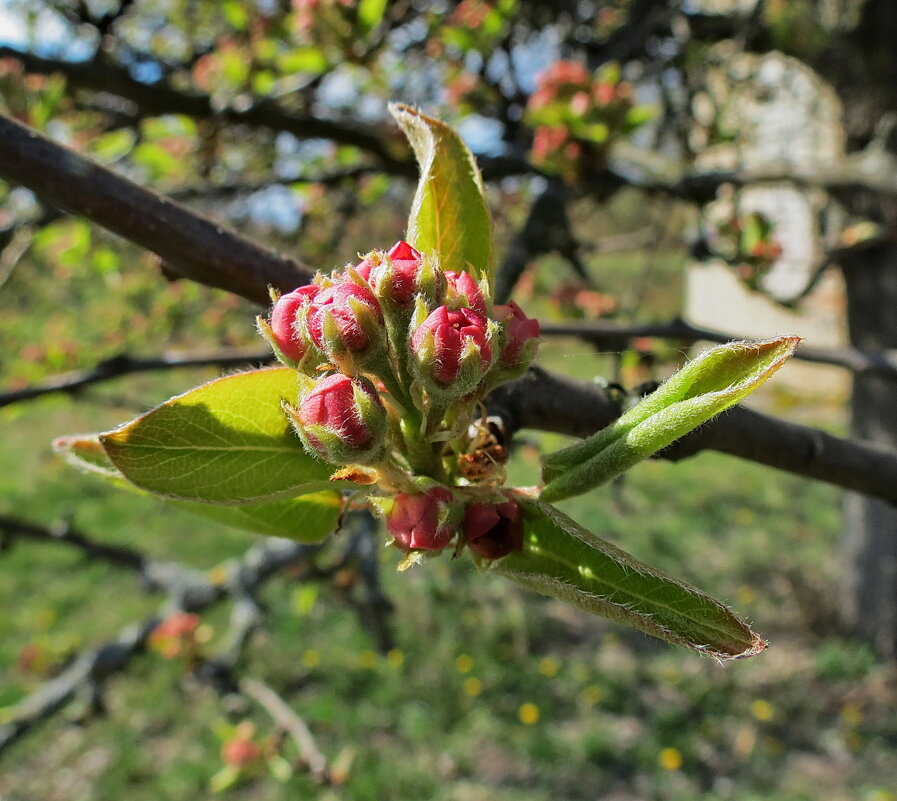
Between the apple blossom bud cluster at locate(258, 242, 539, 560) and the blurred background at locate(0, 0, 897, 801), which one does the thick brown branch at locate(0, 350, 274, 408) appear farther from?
the apple blossom bud cluster at locate(258, 242, 539, 560)

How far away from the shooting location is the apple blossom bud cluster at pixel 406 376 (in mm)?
604

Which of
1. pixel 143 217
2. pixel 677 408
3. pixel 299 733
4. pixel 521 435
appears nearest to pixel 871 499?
pixel 521 435

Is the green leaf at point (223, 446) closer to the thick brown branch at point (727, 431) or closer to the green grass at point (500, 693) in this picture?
the thick brown branch at point (727, 431)

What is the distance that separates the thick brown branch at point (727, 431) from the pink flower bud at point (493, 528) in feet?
0.55

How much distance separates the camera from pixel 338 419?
0.60 metres

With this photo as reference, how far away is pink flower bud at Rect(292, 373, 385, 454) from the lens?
60 cm

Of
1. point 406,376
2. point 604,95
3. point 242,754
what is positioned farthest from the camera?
point 242,754

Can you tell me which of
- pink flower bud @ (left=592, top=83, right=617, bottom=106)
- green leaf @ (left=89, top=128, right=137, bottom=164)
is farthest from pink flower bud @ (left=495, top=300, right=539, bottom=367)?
green leaf @ (left=89, top=128, right=137, bottom=164)

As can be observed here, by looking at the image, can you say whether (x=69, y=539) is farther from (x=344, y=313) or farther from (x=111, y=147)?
(x=344, y=313)

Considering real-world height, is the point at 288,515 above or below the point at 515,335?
below

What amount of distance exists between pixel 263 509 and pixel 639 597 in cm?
39

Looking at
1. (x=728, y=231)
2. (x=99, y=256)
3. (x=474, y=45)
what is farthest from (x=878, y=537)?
(x=99, y=256)

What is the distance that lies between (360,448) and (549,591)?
0.21 metres

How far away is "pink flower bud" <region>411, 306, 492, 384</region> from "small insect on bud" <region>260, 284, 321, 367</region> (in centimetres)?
Answer: 11
